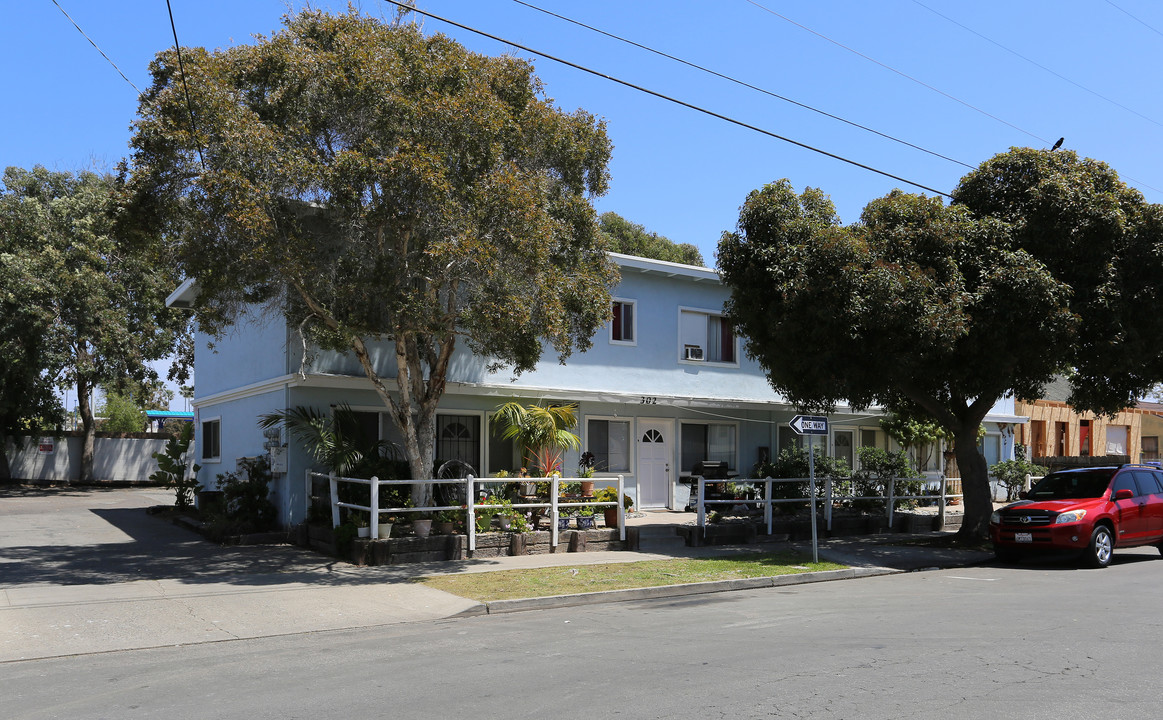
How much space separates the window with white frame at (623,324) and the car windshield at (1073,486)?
8.93 m

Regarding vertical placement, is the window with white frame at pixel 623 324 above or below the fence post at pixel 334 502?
above

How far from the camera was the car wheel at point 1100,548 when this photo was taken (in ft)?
48.7

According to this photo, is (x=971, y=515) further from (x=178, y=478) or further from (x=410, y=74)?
(x=178, y=478)

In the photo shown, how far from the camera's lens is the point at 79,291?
28.5 metres

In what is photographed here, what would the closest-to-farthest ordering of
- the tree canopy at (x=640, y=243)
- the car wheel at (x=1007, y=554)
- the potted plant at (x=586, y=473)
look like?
the car wheel at (x=1007, y=554), the potted plant at (x=586, y=473), the tree canopy at (x=640, y=243)

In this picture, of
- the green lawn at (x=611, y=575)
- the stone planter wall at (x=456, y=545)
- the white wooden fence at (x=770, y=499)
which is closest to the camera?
the green lawn at (x=611, y=575)

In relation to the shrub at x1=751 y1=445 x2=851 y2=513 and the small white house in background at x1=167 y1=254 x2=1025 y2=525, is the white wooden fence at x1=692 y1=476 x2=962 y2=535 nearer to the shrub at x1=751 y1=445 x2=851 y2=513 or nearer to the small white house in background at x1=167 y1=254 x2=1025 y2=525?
the shrub at x1=751 y1=445 x2=851 y2=513

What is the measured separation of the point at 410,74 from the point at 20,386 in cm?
2334

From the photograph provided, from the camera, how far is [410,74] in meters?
12.9

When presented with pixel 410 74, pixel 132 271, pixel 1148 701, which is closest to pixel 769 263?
pixel 410 74

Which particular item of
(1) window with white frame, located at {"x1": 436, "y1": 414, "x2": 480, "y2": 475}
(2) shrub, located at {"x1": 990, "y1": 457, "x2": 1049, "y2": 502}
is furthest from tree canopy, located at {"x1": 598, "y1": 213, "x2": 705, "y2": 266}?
(1) window with white frame, located at {"x1": 436, "y1": 414, "x2": 480, "y2": 475}

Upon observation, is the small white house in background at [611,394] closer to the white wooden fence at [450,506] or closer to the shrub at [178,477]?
the shrub at [178,477]

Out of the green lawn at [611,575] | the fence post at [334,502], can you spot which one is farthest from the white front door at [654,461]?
the fence post at [334,502]

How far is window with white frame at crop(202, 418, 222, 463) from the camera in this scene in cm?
2135
